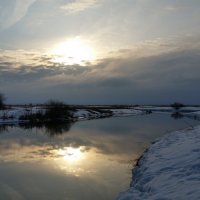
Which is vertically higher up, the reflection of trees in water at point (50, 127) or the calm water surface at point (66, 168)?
the reflection of trees in water at point (50, 127)

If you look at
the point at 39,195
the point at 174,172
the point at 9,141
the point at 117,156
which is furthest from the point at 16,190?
the point at 9,141

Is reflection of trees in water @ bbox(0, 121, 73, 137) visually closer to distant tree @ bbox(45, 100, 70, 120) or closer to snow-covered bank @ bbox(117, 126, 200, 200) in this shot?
distant tree @ bbox(45, 100, 70, 120)

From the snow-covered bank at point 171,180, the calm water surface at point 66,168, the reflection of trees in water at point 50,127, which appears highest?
the snow-covered bank at point 171,180

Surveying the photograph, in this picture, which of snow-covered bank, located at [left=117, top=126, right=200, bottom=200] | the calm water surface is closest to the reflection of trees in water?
the calm water surface

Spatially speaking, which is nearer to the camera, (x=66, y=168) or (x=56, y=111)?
(x=66, y=168)

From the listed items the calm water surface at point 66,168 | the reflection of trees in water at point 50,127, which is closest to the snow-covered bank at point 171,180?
the calm water surface at point 66,168

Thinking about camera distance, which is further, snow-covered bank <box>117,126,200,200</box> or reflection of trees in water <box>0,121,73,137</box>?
reflection of trees in water <box>0,121,73,137</box>

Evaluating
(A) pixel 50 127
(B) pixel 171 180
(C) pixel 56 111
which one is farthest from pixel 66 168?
(C) pixel 56 111

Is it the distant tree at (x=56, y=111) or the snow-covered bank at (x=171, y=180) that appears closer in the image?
the snow-covered bank at (x=171, y=180)

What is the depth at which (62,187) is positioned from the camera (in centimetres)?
1393

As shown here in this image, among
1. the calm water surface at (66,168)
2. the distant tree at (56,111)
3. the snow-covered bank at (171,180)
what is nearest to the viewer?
the snow-covered bank at (171,180)

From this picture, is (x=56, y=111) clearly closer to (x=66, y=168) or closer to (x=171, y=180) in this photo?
(x=66, y=168)

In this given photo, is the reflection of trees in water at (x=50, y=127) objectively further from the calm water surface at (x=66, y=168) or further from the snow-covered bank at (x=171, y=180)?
the snow-covered bank at (x=171, y=180)

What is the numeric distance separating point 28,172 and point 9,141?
43.8 feet
